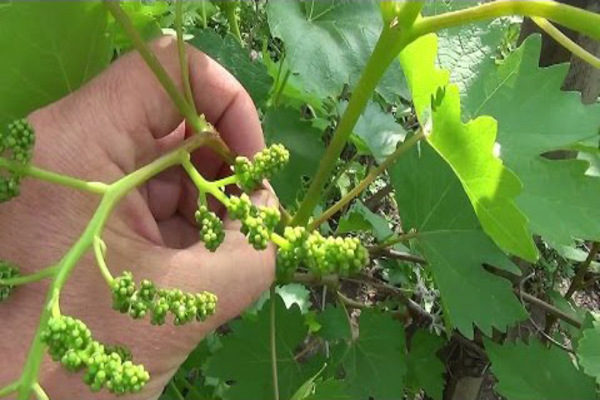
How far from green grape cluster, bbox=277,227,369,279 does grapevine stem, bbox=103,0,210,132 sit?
12.0 inches

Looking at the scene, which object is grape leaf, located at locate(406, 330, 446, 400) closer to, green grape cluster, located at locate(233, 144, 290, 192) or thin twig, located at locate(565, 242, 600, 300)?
thin twig, located at locate(565, 242, 600, 300)

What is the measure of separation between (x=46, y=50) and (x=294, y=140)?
2.21 feet

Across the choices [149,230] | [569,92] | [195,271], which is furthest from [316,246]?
[569,92]

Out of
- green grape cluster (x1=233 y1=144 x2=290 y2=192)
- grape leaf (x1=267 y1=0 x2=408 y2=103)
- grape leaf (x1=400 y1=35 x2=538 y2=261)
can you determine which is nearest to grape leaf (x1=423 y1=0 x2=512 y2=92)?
grape leaf (x1=267 y1=0 x2=408 y2=103)

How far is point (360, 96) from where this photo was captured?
124 cm

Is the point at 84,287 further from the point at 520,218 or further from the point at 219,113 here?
the point at 520,218

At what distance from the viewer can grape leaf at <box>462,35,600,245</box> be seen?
4.51 feet

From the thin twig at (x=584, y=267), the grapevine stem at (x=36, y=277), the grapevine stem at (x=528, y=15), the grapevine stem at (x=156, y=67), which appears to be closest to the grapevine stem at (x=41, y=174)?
the grapevine stem at (x=36, y=277)

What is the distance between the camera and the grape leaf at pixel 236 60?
167 centimetres

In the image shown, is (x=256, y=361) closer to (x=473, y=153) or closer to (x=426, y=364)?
(x=426, y=364)

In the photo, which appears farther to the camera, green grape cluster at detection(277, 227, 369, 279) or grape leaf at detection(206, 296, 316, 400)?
grape leaf at detection(206, 296, 316, 400)

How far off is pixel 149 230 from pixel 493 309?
0.68 m

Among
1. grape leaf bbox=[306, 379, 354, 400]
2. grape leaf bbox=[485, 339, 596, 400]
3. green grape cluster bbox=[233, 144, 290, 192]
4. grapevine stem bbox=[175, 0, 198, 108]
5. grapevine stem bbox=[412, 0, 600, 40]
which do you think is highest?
grapevine stem bbox=[412, 0, 600, 40]

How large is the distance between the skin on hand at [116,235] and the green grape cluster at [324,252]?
0.84 ft
